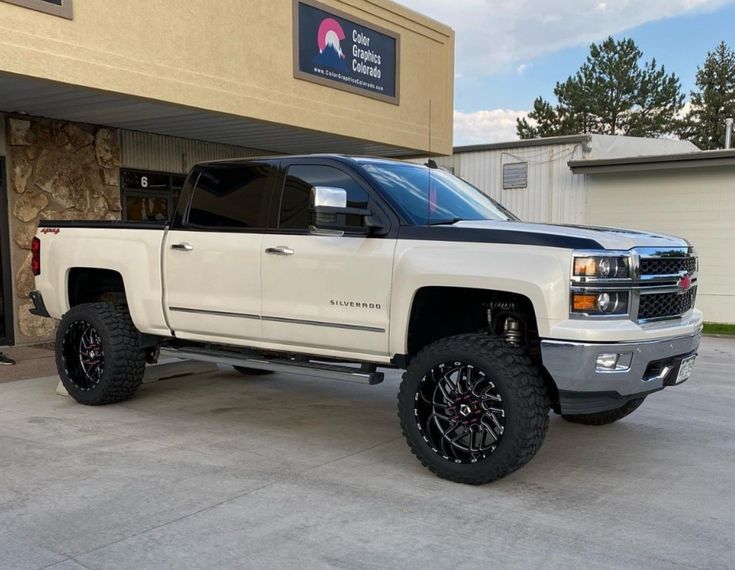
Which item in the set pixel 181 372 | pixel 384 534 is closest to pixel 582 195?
pixel 181 372

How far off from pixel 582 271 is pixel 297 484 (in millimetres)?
2171

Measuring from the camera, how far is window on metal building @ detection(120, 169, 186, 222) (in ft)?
38.5

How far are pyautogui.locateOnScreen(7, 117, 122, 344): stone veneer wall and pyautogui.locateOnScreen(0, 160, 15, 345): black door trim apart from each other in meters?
0.07

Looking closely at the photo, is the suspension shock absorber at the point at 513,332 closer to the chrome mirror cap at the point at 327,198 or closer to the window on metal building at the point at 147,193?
the chrome mirror cap at the point at 327,198

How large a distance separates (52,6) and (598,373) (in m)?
7.13

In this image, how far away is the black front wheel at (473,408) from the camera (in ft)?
14.3

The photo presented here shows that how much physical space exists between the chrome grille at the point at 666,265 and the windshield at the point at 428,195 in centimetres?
136

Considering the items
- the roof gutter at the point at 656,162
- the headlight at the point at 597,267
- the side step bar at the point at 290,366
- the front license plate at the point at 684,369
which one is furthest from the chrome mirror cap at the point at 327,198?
the roof gutter at the point at 656,162

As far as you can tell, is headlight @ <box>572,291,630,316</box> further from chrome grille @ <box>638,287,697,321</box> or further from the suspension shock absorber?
the suspension shock absorber

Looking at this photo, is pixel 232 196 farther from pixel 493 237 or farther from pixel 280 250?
pixel 493 237

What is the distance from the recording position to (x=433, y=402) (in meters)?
4.70

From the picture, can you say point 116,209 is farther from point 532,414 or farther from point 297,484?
point 532,414

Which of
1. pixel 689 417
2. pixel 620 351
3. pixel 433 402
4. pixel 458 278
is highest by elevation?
pixel 458 278

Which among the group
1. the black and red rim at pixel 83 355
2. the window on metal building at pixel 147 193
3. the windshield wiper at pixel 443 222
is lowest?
the black and red rim at pixel 83 355
